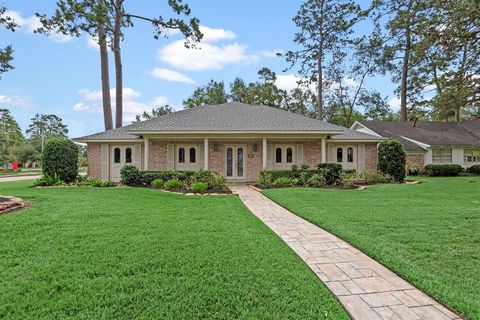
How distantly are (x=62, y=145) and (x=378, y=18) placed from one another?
21560 mm

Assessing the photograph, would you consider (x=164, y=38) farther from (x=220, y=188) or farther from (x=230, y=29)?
(x=220, y=188)

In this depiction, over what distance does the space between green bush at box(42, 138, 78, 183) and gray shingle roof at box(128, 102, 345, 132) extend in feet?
9.86

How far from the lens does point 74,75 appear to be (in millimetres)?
15828

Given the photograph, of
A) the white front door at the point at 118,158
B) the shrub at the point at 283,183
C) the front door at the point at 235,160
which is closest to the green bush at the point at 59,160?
the white front door at the point at 118,158

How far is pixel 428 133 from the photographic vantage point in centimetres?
2212

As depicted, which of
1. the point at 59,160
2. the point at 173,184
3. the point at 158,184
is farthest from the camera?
the point at 59,160

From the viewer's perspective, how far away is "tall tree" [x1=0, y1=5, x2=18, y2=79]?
6766mm

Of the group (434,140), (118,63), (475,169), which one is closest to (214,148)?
(118,63)

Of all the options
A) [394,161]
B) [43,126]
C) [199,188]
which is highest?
[43,126]

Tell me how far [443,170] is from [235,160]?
1437cm

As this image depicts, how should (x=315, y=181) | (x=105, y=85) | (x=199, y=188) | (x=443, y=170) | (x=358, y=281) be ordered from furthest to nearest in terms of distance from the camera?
(x=443, y=170) → (x=105, y=85) → (x=315, y=181) → (x=199, y=188) → (x=358, y=281)

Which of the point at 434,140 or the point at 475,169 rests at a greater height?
the point at 434,140

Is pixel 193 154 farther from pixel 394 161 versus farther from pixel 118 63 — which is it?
pixel 394 161

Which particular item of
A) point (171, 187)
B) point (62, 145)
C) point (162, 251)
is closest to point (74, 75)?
point (62, 145)
